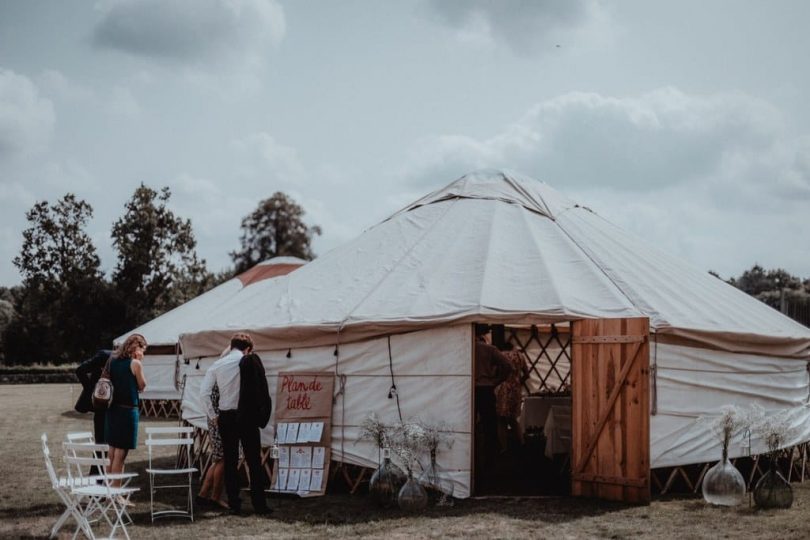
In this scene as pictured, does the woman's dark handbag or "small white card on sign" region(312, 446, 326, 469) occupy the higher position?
the woman's dark handbag

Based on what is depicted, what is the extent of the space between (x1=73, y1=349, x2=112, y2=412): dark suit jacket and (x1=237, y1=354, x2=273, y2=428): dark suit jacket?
4.81 feet

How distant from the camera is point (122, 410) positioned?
6.42 meters

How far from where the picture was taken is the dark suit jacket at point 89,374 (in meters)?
7.20

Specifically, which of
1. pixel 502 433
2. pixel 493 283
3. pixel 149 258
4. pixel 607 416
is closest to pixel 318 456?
pixel 493 283

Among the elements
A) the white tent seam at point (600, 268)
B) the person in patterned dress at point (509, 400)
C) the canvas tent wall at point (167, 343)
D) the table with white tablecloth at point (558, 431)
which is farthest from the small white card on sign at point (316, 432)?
the canvas tent wall at point (167, 343)

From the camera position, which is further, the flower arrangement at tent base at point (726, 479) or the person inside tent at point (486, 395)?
the person inside tent at point (486, 395)

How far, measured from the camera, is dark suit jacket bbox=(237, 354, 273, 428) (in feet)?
21.3

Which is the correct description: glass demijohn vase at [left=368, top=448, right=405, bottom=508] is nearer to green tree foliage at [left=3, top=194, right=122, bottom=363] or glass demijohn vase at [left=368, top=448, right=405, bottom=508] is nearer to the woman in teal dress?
the woman in teal dress

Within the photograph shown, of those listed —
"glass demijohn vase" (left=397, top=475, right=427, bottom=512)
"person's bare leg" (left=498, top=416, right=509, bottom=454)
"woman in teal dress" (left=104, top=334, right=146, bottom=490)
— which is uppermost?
"woman in teal dress" (left=104, top=334, right=146, bottom=490)

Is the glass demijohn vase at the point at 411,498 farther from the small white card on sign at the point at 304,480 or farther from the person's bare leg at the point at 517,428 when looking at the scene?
the person's bare leg at the point at 517,428

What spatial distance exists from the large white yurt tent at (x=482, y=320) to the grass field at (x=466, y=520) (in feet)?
2.14

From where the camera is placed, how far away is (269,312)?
8.23 meters

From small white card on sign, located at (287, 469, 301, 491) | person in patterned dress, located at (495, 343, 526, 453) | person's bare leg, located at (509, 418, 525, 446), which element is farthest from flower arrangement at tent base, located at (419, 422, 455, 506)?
person's bare leg, located at (509, 418, 525, 446)

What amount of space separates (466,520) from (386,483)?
83 cm
